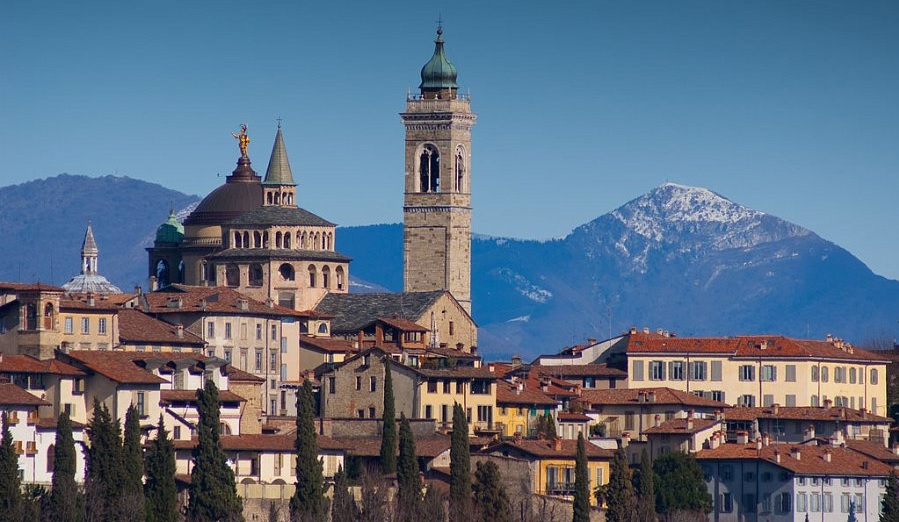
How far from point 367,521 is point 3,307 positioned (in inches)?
807

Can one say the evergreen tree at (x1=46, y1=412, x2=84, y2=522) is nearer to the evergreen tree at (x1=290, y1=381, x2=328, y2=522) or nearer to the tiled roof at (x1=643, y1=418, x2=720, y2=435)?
the evergreen tree at (x1=290, y1=381, x2=328, y2=522)

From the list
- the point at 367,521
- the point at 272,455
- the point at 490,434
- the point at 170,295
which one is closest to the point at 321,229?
the point at 170,295

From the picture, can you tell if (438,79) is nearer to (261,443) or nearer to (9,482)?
(261,443)

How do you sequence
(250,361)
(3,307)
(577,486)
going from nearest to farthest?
(577,486) < (3,307) < (250,361)

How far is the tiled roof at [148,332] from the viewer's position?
368 feet

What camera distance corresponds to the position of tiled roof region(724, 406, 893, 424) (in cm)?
12481

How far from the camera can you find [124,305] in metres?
121

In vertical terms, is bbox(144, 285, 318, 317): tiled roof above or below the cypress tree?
above

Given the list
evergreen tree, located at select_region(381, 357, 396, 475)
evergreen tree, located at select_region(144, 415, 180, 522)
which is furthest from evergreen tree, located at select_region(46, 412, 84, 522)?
evergreen tree, located at select_region(381, 357, 396, 475)

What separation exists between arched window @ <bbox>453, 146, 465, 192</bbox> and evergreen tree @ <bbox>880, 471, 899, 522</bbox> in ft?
170

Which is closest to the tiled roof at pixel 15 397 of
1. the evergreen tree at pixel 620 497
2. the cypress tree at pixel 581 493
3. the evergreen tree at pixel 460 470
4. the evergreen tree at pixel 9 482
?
the evergreen tree at pixel 9 482

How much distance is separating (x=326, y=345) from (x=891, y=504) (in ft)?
98.4

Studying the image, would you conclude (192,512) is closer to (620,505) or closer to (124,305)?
(620,505)

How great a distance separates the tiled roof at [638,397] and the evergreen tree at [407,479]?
2377cm
